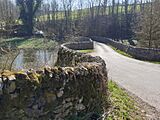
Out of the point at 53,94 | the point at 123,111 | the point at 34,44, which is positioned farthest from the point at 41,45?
the point at 53,94

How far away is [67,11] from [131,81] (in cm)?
7264

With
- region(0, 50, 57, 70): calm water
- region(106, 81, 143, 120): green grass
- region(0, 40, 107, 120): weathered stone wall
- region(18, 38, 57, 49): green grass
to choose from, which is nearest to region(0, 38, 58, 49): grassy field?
region(18, 38, 57, 49): green grass

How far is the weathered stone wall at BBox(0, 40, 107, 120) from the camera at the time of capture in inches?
238

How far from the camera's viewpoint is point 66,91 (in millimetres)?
7148

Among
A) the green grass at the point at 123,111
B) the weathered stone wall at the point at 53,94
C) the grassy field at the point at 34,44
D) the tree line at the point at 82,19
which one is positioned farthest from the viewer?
the tree line at the point at 82,19

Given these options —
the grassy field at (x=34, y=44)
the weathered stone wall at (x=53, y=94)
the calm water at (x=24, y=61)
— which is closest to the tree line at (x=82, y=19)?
the grassy field at (x=34, y=44)

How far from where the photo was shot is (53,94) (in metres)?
6.80

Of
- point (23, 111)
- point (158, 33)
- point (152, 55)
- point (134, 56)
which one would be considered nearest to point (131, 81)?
point (23, 111)

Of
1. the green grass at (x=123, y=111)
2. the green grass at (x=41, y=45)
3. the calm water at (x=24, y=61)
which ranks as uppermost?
the calm water at (x=24, y=61)

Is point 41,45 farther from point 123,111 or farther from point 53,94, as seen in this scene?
point 53,94

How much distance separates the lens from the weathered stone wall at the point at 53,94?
6043mm

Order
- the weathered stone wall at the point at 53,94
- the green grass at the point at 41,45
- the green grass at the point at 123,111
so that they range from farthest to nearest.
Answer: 1. the green grass at the point at 41,45
2. the green grass at the point at 123,111
3. the weathered stone wall at the point at 53,94

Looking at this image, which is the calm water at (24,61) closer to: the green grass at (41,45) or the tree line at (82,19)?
the green grass at (41,45)

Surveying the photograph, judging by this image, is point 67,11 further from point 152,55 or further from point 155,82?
point 155,82
